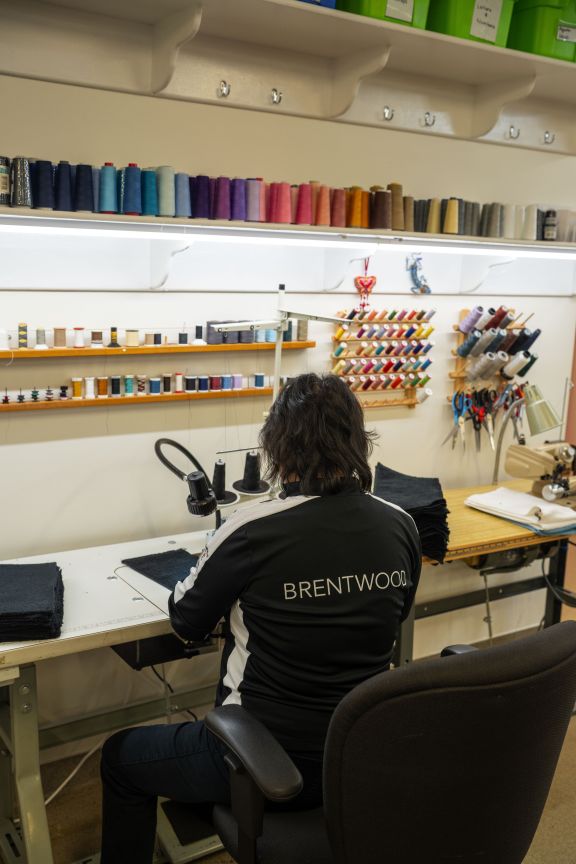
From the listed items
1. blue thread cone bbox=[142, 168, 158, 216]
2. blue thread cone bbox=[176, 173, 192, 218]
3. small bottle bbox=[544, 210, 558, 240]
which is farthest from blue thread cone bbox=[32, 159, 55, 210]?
small bottle bbox=[544, 210, 558, 240]

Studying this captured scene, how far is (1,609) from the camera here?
175 cm

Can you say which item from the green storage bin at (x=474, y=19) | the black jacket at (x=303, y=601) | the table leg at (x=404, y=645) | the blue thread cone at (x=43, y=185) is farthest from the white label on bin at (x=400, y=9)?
the table leg at (x=404, y=645)

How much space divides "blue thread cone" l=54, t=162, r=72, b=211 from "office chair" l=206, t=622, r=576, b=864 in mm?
1482

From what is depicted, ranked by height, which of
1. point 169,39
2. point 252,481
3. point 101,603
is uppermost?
point 169,39

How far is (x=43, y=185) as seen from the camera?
6.63 ft

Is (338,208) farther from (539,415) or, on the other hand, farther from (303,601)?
(303,601)

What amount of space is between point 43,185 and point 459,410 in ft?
6.27

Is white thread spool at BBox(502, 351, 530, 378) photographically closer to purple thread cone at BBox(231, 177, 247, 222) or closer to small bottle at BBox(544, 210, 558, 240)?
small bottle at BBox(544, 210, 558, 240)

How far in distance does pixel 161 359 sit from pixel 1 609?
3.43ft

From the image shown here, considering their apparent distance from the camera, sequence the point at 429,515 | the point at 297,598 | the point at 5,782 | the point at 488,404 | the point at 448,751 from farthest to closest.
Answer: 1. the point at 488,404
2. the point at 429,515
3. the point at 5,782
4. the point at 297,598
5. the point at 448,751

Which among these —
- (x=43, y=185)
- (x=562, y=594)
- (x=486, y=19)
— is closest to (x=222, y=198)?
(x=43, y=185)

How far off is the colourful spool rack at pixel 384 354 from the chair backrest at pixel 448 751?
1826 millimetres

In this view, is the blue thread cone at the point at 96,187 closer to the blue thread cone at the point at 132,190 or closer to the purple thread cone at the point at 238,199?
the blue thread cone at the point at 132,190

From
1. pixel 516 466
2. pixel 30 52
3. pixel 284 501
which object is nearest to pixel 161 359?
pixel 30 52
